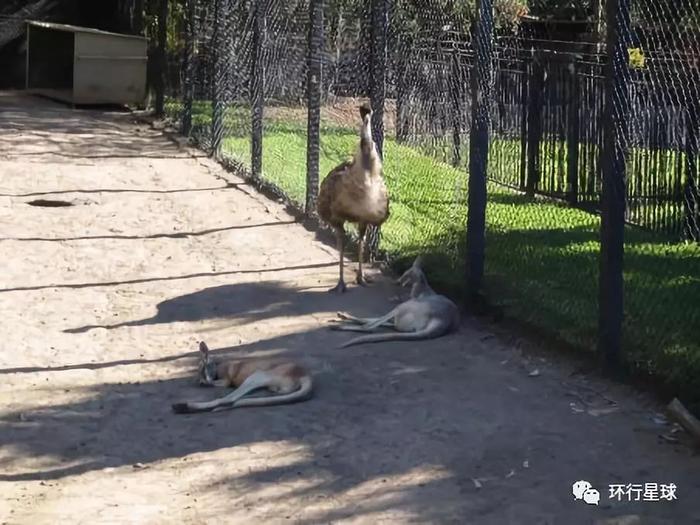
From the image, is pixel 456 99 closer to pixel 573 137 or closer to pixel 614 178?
pixel 573 137

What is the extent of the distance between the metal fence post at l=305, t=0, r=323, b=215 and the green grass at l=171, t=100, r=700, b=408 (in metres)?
0.64

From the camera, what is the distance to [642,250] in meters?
9.44

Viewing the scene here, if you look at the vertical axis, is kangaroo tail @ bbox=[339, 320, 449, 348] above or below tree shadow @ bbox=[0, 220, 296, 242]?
below

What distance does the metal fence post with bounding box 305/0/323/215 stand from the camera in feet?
34.5

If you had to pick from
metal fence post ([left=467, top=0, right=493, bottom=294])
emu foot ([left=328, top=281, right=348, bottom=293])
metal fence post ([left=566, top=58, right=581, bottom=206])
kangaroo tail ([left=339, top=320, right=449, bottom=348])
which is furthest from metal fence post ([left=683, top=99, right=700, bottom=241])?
kangaroo tail ([left=339, top=320, right=449, bottom=348])

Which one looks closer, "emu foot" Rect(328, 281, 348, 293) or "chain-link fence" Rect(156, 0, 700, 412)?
"chain-link fence" Rect(156, 0, 700, 412)

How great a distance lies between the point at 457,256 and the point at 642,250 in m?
1.60

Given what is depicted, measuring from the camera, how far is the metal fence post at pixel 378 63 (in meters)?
8.89

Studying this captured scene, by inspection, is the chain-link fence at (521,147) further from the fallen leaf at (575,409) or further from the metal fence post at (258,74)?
the fallen leaf at (575,409)

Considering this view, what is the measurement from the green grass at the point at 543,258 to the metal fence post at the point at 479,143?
0.76 ft

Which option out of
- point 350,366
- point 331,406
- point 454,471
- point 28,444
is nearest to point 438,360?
point 350,366

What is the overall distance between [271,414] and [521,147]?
18.1 feet

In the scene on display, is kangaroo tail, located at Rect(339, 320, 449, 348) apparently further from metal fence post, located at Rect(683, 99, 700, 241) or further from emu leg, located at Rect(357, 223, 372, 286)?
metal fence post, located at Rect(683, 99, 700, 241)

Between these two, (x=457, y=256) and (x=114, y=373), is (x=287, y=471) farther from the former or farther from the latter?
(x=457, y=256)
